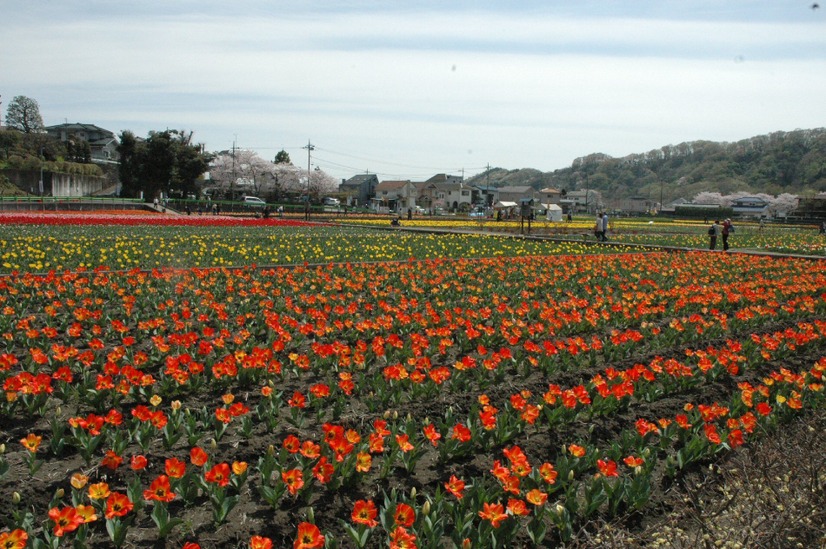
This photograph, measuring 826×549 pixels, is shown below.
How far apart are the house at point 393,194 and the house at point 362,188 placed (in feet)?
9.23

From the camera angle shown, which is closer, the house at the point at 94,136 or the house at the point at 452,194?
the house at the point at 94,136

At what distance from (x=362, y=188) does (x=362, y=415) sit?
11093cm

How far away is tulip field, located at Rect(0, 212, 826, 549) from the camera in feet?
12.6

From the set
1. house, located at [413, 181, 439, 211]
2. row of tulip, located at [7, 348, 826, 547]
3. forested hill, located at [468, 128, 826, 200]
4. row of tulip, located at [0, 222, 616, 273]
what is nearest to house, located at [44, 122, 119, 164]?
house, located at [413, 181, 439, 211]

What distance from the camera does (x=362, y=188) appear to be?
4530 inches

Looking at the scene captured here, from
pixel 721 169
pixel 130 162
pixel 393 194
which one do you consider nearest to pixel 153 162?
pixel 130 162

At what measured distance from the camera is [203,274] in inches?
477

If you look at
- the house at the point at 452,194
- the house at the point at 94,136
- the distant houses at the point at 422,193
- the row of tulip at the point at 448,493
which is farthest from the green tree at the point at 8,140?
the row of tulip at the point at 448,493

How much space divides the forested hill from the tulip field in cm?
11576

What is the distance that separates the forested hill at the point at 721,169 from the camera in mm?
133000

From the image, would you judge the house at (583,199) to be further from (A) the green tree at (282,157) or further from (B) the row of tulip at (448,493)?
(B) the row of tulip at (448,493)

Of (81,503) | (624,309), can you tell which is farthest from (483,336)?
(81,503)

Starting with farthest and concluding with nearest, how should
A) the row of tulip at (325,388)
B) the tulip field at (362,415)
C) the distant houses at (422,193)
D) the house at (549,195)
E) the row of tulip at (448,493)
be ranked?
the house at (549,195) < the distant houses at (422,193) < the row of tulip at (325,388) < the tulip field at (362,415) < the row of tulip at (448,493)

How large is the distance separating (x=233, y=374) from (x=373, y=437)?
6.05 ft
